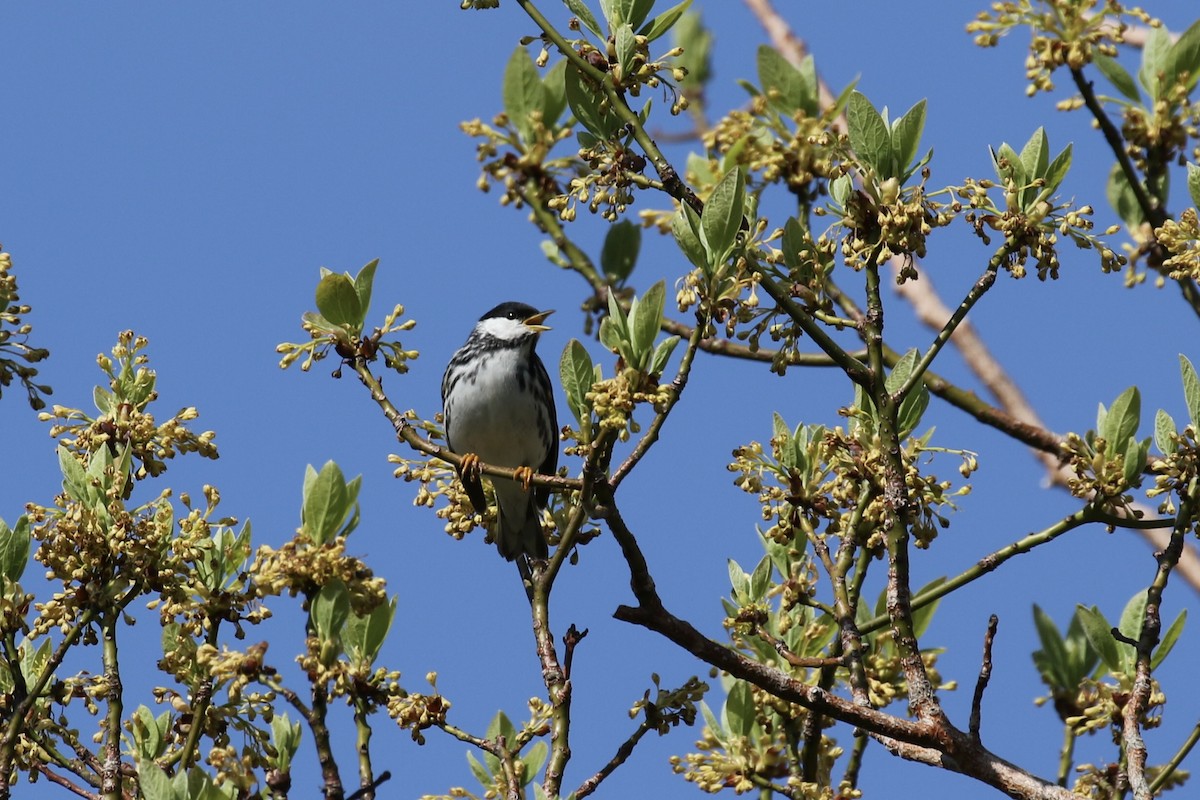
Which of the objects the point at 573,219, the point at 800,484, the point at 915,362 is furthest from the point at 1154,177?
the point at 573,219

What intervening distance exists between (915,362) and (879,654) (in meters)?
1.13

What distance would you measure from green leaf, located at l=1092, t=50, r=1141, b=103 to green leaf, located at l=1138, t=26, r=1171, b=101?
0.15ft

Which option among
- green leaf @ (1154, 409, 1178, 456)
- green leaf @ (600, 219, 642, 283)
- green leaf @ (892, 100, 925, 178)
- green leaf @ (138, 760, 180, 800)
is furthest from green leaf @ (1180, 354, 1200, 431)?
green leaf @ (600, 219, 642, 283)

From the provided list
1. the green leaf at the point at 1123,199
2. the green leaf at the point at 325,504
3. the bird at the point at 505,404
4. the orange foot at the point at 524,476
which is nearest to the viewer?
the orange foot at the point at 524,476

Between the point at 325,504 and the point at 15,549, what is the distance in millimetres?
757

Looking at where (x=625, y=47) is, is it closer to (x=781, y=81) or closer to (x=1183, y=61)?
(x=781, y=81)

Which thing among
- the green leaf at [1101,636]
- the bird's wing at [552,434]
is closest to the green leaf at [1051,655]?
the green leaf at [1101,636]

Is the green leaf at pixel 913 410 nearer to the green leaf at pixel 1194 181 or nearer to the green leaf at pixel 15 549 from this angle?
the green leaf at pixel 1194 181

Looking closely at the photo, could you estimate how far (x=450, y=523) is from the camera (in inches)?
163

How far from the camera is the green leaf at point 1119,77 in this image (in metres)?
4.80

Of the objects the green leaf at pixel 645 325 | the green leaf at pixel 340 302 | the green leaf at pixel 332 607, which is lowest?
the green leaf at pixel 332 607

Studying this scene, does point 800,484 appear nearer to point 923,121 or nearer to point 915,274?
point 915,274

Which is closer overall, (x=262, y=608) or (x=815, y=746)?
(x=262, y=608)

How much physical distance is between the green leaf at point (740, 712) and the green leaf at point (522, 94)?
2351 mm
